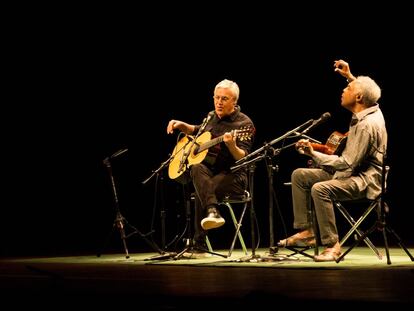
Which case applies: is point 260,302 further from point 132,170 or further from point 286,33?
point 132,170

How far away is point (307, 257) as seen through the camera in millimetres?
5566

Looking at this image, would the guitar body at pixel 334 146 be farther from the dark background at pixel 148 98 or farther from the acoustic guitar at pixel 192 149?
the dark background at pixel 148 98

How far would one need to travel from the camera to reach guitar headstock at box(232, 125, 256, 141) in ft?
19.3

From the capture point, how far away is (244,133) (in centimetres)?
591

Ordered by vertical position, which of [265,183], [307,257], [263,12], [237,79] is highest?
[263,12]

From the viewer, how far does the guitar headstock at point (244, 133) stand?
588 cm

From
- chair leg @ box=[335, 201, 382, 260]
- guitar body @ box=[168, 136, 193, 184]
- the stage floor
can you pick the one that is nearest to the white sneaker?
the stage floor

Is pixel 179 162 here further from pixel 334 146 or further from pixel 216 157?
pixel 334 146

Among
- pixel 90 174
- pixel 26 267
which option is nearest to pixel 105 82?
pixel 90 174

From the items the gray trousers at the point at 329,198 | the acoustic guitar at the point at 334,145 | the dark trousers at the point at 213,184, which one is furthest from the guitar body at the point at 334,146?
the dark trousers at the point at 213,184

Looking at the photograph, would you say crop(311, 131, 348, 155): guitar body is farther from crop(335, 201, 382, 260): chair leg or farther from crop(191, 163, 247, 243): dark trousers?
crop(191, 163, 247, 243): dark trousers

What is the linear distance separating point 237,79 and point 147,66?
101 cm

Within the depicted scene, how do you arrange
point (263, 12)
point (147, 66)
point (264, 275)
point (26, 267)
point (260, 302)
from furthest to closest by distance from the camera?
point (147, 66) → point (263, 12) → point (26, 267) → point (264, 275) → point (260, 302)

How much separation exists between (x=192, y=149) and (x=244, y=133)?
0.46 metres
